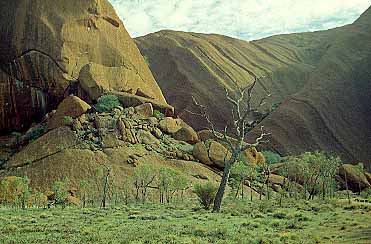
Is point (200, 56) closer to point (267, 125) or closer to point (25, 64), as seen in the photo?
point (267, 125)

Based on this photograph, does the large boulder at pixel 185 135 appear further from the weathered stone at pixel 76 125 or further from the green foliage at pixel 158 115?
the weathered stone at pixel 76 125

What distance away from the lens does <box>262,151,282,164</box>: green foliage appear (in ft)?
269

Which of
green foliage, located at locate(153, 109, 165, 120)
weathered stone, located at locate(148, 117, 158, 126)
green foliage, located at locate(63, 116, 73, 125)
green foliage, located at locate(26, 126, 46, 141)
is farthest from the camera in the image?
green foliage, located at locate(153, 109, 165, 120)

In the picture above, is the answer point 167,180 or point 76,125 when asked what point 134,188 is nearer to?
point 167,180

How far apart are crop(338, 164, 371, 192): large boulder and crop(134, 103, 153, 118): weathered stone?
29213 millimetres

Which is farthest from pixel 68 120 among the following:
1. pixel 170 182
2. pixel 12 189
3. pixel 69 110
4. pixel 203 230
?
pixel 203 230

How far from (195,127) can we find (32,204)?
61.0 m

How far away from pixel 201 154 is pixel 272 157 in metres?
24.4

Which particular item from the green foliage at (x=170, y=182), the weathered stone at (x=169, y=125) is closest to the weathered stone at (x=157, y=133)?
the weathered stone at (x=169, y=125)

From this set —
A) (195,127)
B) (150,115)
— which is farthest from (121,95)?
(195,127)

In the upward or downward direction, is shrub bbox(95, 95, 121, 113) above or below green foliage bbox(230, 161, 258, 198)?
above

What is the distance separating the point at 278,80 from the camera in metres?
127

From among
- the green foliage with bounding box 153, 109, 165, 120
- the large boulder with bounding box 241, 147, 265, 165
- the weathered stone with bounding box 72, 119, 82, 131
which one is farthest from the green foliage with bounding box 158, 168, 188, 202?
the green foliage with bounding box 153, 109, 165, 120

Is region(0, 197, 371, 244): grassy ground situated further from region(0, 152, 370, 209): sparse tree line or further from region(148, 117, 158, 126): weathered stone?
region(148, 117, 158, 126): weathered stone
